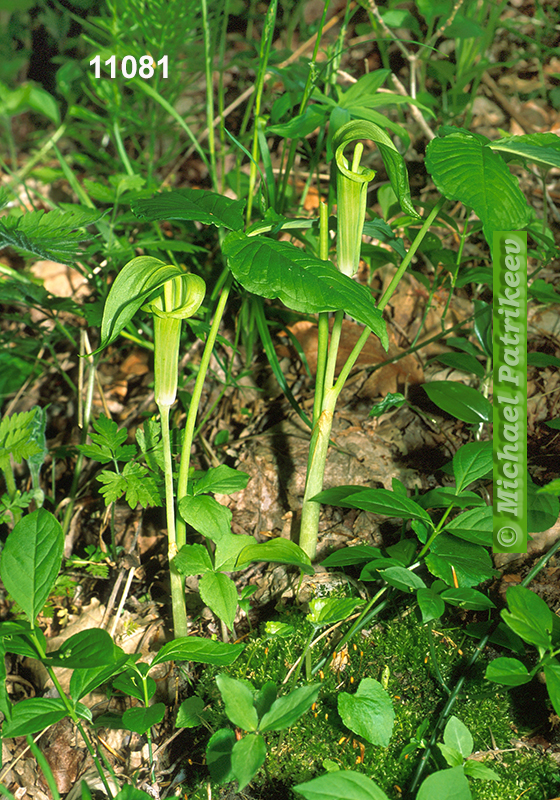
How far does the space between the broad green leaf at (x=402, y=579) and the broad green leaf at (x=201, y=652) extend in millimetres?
301

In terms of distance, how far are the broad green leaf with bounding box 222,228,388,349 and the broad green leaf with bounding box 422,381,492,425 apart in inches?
20.1

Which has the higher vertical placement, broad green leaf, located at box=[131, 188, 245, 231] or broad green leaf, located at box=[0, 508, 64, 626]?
broad green leaf, located at box=[131, 188, 245, 231]

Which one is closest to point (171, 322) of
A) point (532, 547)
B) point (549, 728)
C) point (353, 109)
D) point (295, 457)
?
point (295, 457)

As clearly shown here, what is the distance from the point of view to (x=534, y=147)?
0.92m

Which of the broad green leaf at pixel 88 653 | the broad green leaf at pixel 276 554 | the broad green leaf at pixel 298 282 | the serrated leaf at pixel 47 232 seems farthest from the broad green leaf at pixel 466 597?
the serrated leaf at pixel 47 232

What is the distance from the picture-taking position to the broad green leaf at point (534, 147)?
90cm

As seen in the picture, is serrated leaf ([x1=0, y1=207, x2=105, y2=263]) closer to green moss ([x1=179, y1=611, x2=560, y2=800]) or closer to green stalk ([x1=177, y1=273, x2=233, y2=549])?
green stalk ([x1=177, y1=273, x2=233, y2=549])

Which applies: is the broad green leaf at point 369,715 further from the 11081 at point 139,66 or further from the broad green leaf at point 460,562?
the 11081 at point 139,66

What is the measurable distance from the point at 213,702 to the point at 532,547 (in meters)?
0.82

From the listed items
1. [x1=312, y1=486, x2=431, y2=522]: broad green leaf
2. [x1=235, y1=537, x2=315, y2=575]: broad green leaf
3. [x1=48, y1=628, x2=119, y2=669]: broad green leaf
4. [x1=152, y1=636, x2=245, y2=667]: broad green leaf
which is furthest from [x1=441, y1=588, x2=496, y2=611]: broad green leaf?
[x1=48, y1=628, x2=119, y2=669]: broad green leaf

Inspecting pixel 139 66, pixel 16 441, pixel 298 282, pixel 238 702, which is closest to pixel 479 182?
pixel 298 282

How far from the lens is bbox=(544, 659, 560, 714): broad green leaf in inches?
32.1

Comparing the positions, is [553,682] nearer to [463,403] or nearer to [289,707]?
[289,707]

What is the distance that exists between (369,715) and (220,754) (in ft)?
0.91
